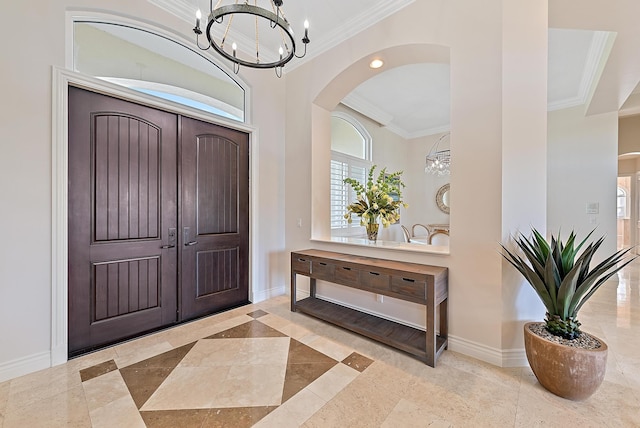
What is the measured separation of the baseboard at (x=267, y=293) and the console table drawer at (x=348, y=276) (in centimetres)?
133

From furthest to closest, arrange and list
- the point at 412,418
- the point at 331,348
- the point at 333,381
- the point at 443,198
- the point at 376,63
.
Result: the point at 443,198 < the point at 376,63 < the point at 331,348 < the point at 333,381 < the point at 412,418

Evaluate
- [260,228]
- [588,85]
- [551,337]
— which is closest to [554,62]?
[588,85]

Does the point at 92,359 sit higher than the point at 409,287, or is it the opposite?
the point at 409,287

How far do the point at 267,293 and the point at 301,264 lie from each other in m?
0.89

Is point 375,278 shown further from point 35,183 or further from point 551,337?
point 35,183

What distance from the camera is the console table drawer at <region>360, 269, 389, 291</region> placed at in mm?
2420

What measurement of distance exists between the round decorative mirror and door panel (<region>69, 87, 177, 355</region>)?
5.64 m

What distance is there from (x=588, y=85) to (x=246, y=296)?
580cm

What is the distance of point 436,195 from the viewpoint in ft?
21.1

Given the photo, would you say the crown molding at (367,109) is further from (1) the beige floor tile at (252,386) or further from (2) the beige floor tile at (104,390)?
(2) the beige floor tile at (104,390)

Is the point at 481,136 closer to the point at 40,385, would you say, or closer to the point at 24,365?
the point at 40,385

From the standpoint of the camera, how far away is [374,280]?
2.49m

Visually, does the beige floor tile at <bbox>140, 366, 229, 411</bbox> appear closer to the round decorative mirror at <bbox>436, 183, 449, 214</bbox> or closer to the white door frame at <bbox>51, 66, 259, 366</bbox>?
the white door frame at <bbox>51, 66, 259, 366</bbox>

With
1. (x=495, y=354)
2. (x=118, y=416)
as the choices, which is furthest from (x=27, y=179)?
(x=495, y=354)
